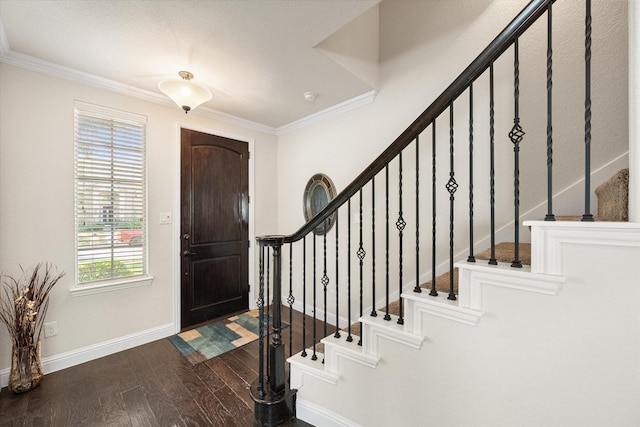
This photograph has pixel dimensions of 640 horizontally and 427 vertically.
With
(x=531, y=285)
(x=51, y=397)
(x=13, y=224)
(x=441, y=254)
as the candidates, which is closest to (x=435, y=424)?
(x=531, y=285)

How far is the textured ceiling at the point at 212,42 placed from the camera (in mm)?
1552

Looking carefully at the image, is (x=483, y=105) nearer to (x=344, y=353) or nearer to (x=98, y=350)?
(x=344, y=353)

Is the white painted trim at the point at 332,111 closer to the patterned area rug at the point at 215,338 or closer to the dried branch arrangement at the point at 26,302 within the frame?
the patterned area rug at the point at 215,338

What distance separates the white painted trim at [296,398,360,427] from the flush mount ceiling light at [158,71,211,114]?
7.68 feet

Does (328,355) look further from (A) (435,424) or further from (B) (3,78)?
(B) (3,78)

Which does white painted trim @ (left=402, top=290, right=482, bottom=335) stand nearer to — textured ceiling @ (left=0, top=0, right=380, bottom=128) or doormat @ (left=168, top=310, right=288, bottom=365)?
textured ceiling @ (left=0, top=0, right=380, bottom=128)

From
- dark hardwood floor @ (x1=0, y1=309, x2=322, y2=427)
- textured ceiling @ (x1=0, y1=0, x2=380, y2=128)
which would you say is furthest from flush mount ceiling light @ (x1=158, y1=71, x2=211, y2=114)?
dark hardwood floor @ (x1=0, y1=309, x2=322, y2=427)

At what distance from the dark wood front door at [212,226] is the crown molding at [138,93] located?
277mm

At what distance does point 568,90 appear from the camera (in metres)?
1.73

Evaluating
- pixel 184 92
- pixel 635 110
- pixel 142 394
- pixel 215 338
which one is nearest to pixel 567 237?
pixel 635 110

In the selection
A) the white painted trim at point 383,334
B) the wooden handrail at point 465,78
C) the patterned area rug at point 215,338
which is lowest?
the patterned area rug at point 215,338

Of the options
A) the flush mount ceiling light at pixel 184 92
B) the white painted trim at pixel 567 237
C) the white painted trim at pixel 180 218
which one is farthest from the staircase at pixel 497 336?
the white painted trim at pixel 180 218

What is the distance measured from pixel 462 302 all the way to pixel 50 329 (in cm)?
309

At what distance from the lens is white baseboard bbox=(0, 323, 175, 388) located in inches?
83.1
